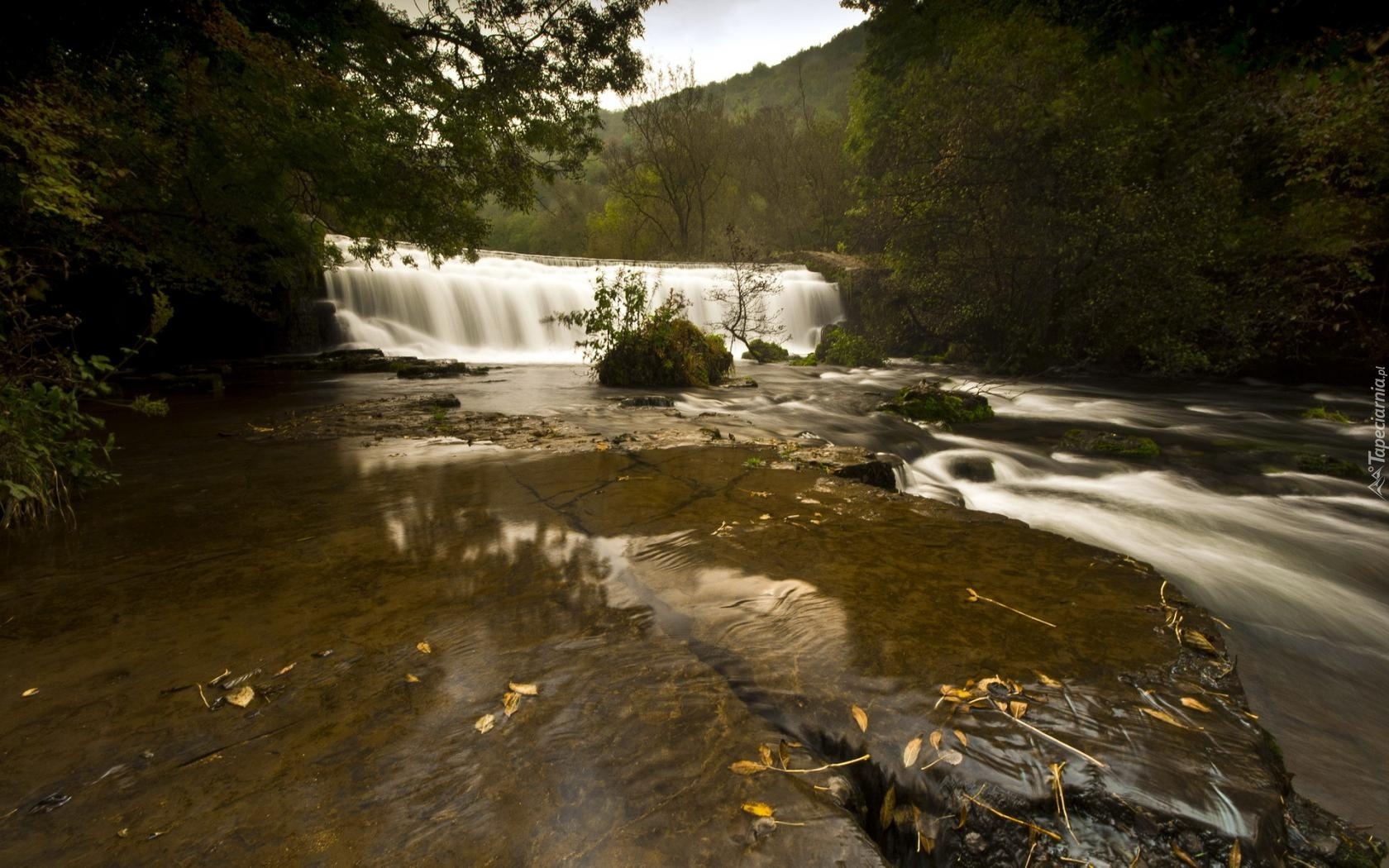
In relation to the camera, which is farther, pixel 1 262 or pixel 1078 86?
pixel 1078 86

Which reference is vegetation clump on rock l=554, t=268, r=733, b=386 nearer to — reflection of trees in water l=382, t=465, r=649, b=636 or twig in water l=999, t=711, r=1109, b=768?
reflection of trees in water l=382, t=465, r=649, b=636

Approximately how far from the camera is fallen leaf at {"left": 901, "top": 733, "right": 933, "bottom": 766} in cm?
142

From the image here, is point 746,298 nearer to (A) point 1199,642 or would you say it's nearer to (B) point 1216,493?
(B) point 1216,493

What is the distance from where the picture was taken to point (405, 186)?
31.3 feet

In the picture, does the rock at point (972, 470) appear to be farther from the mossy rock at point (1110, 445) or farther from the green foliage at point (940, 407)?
the green foliage at point (940, 407)

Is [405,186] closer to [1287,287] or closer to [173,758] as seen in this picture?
[173,758]

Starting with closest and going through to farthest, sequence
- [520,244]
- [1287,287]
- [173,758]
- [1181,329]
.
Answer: [173,758], [1287,287], [1181,329], [520,244]

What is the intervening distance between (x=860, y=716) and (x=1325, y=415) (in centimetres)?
1137

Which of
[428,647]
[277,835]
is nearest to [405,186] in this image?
[428,647]

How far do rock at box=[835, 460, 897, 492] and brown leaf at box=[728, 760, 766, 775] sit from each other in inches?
109

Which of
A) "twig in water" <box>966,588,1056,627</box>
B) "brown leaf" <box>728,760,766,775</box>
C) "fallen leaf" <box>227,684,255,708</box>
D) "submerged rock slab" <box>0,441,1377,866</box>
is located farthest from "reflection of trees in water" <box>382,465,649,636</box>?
"twig in water" <box>966,588,1056,627</box>

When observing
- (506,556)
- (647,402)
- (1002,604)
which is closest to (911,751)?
(1002,604)

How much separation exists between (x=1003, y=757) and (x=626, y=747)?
3.17 feet

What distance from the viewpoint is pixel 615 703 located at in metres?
1.61
